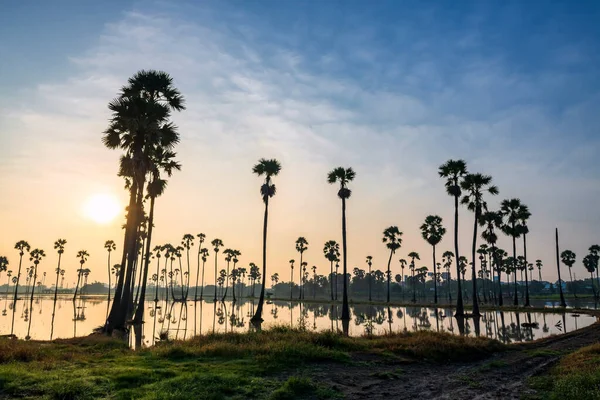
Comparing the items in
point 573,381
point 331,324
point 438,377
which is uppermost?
point 573,381

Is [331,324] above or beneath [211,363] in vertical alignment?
beneath

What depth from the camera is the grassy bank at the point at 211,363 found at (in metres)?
10.2

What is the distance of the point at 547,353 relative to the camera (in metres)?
19.0

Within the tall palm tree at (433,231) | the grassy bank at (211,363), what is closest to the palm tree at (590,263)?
the tall palm tree at (433,231)

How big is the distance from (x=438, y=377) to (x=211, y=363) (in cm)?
807

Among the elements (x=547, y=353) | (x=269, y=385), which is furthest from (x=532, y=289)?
(x=269, y=385)

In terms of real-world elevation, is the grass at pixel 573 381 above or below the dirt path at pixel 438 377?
above

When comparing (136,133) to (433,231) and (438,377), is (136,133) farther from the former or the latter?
(433,231)

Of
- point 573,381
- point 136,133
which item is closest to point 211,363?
point 573,381

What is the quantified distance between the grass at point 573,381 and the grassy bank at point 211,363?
14.4ft

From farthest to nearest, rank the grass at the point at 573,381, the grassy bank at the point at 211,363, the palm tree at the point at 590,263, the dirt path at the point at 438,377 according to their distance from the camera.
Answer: the palm tree at the point at 590,263 < the dirt path at the point at 438,377 < the grassy bank at the point at 211,363 < the grass at the point at 573,381

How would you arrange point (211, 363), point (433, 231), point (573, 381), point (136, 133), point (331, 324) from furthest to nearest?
point (433, 231) → point (331, 324) → point (136, 133) → point (211, 363) → point (573, 381)

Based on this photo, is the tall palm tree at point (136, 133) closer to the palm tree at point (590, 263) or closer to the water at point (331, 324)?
the water at point (331, 324)

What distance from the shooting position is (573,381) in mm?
→ 11180
